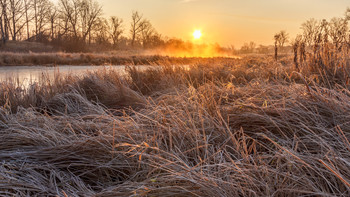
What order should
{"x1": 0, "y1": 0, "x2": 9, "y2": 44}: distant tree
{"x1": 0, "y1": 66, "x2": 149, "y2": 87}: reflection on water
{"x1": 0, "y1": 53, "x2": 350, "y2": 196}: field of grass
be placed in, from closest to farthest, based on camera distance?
{"x1": 0, "y1": 53, "x2": 350, "y2": 196}: field of grass
{"x1": 0, "y1": 66, "x2": 149, "y2": 87}: reflection on water
{"x1": 0, "y1": 0, "x2": 9, "y2": 44}: distant tree

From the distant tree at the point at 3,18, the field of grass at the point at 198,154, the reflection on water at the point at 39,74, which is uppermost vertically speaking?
Answer: the distant tree at the point at 3,18

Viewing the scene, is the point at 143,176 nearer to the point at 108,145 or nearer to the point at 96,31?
the point at 108,145

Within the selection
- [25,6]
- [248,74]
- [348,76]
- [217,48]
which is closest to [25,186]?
[348,76]

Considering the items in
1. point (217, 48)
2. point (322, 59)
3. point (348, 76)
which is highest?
point (217, 48)

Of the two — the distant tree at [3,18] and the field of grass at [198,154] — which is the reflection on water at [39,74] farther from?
the distant tree at [3,18]

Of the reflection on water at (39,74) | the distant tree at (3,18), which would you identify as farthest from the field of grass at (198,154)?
the distant tree at (3,18)

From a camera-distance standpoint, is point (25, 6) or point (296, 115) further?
point (25, 6)

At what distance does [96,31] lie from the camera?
40.6 meters

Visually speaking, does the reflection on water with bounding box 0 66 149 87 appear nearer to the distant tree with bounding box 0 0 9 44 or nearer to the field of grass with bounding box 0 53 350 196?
the field of grass with bounding box 0 53 350 196

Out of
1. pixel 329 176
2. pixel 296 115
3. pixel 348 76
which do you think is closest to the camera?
pixel 329 176

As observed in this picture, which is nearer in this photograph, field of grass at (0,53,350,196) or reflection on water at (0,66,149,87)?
field of grass at (0,53,350,196)

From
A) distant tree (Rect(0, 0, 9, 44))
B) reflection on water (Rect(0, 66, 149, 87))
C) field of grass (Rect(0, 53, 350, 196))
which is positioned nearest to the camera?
field of grass (Rect(0, 53, 350, 196))

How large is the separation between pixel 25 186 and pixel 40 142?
0.59 metres

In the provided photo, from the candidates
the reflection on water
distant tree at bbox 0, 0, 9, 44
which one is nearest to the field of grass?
the reflection on water
